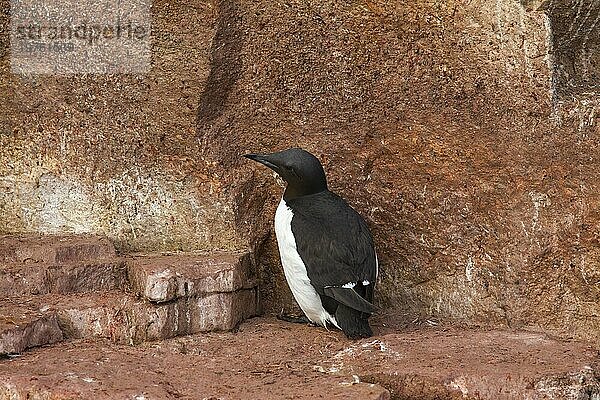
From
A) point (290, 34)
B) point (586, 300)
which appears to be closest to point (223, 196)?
point (290, 34)

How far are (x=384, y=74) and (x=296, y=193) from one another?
61cm

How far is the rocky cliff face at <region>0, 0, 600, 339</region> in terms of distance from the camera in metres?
4.36

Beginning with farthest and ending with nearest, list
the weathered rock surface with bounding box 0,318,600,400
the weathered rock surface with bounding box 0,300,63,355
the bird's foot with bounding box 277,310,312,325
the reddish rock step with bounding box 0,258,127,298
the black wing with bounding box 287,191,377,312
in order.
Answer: the bird's foot with bounding box 277,310,312,325 → the reddish rock step with bounding box 0,258,127,298 → the black wing with bounding box 287,191,377,312 → the weathered rock surface with bounding box 0,300,63,355 → the weathered rock surface with bounding box 0,318,600,400

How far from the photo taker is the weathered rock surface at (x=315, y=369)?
3562 millimetres

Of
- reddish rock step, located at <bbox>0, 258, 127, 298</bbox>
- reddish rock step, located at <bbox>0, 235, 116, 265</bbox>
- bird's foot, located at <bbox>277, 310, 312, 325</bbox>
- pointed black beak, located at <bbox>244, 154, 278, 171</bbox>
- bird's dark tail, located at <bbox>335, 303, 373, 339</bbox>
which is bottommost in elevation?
bird's foot, located at <bbox>277, 310, 312, 325</bbox>

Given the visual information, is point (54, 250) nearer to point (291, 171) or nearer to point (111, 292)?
point (111, 292)

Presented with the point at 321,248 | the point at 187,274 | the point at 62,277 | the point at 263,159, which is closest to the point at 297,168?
the point at 263,159

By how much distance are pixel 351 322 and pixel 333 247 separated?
0.30 meters

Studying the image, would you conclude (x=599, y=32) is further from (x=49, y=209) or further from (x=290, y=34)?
(x=49, y=209)

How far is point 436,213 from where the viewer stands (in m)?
4.54

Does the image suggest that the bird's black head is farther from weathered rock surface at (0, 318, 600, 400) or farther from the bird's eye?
weathered rock surface at (0, 318, 600, 400)

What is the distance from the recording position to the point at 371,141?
4586 mm

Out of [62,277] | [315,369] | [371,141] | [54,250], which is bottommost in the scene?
[315,369]

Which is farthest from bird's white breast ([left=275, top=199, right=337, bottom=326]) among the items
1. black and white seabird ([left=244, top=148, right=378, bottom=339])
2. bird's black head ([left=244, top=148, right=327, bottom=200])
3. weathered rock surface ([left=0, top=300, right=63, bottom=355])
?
weathered rock surface ([left=0, top=300, right=63, bottom=355])
